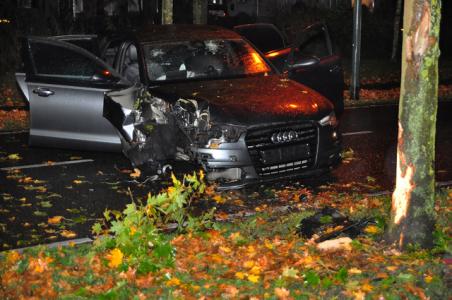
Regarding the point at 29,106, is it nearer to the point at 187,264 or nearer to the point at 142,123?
the point at 142,123

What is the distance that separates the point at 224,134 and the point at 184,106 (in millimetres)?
671

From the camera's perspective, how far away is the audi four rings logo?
8.12m

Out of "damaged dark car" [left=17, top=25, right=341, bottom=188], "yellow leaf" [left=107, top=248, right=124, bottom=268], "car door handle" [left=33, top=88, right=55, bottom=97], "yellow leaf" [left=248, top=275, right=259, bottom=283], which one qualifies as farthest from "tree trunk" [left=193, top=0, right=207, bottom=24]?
"yellow leaf" [left=248, top=275, right=259, bottom=283]

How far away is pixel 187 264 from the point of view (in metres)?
5.75

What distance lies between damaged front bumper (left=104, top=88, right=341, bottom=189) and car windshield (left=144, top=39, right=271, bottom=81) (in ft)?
2.08

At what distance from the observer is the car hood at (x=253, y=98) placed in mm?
8086

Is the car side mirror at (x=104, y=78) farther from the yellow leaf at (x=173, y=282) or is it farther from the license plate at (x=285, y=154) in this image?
the yellow leaf at (x=173, y=282)

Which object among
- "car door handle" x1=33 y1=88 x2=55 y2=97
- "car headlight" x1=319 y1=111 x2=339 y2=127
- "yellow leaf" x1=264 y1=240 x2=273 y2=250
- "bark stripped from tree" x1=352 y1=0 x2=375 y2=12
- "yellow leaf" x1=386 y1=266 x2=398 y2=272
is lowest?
"yellow leaf" x1=264 y1=240 x2=273 y2=250

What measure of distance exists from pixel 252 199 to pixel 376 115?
637 cm

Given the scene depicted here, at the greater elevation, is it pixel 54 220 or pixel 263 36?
pixel 263 36

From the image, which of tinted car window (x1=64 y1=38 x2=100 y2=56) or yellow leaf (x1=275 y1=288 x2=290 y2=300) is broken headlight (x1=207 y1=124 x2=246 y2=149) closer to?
yellow leaf (x1=275 y1=288 x2=290 y2=300)

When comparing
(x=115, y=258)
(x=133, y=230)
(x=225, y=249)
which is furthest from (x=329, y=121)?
(x=115, y=258)

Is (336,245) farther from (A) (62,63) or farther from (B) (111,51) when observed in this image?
(B) (111,51)

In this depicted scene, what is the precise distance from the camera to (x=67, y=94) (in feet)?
30.8
